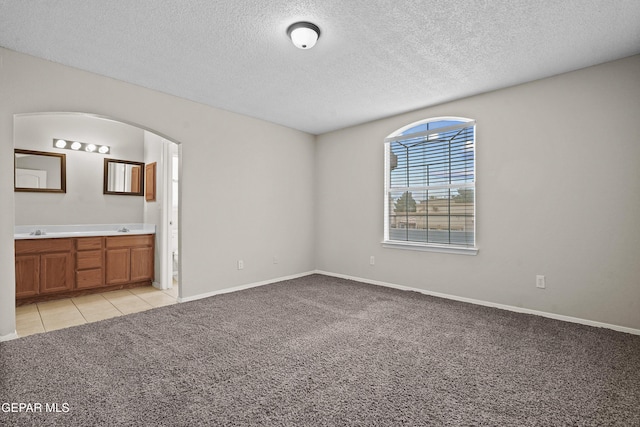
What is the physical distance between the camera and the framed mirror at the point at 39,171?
399 centimetres

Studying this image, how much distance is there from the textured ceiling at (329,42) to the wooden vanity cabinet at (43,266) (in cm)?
227

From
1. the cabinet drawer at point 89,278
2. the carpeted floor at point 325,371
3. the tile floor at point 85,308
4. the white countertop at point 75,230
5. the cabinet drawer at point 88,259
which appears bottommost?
the tile floor at point 85,308

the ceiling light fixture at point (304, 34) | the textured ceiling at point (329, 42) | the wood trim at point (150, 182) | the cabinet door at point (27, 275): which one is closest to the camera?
the textured ceiling at point (329, 42)

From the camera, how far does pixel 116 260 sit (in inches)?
167

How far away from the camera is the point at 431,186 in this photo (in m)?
4.03

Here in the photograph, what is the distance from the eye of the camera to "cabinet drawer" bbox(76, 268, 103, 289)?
12.9 ft

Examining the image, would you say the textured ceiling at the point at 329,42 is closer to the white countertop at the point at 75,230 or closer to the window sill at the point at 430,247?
the window sill at the point at 430,247

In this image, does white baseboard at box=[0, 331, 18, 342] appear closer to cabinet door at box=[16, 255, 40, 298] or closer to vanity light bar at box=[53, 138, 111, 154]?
cabinet door at box=[16, 255, 40, 298]

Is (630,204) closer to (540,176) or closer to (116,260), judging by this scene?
(540,176)

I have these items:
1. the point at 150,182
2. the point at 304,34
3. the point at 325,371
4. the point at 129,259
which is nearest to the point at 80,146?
the point at 150,182

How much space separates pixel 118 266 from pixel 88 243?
1.62 feet

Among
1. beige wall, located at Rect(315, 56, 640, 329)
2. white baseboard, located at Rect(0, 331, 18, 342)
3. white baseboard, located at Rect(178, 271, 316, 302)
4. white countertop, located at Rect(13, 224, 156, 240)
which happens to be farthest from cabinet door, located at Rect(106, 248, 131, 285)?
beige wall, located at Rect(315, 56, 640, 329)

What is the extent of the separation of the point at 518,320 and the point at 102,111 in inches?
185

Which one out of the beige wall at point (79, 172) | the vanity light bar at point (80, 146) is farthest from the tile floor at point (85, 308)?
the vanity light bar at point (80, 146)
